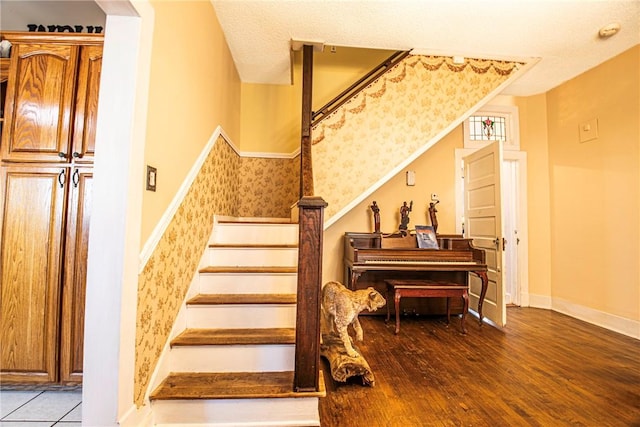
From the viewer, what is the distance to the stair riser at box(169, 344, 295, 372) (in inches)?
66.7

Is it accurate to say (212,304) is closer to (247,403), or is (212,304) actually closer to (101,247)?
(247,403)

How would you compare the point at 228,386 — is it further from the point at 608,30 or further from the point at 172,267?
the point at 608,30

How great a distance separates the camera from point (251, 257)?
239cm

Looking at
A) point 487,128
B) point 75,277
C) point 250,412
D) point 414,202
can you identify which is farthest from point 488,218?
point 75,277

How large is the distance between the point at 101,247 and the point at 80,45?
1.49 meters

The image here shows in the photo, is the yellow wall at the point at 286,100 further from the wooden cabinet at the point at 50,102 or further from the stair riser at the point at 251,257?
the wooden cabinet at the point at 50,102

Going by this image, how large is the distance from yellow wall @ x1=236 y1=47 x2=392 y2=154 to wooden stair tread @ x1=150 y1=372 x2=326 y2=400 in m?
2.75

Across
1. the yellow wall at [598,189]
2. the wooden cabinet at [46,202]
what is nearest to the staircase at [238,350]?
the wooden cabinet at [46,202]

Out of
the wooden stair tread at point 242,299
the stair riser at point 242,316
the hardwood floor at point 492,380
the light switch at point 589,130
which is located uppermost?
the light switch at point 589,130

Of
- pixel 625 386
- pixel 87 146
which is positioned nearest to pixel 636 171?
pixel 625 386

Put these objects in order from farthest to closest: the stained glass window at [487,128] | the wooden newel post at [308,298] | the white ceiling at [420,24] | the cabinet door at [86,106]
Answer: the stained glass window at [487,128] < the white ceiling at [420,24] < the cabinet door at [86,106] < the wooden newel post at [308,298]

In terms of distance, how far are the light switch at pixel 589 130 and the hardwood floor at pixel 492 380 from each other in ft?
6.90

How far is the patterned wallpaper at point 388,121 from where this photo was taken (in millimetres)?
2973

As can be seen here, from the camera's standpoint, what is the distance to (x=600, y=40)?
2.82 m
